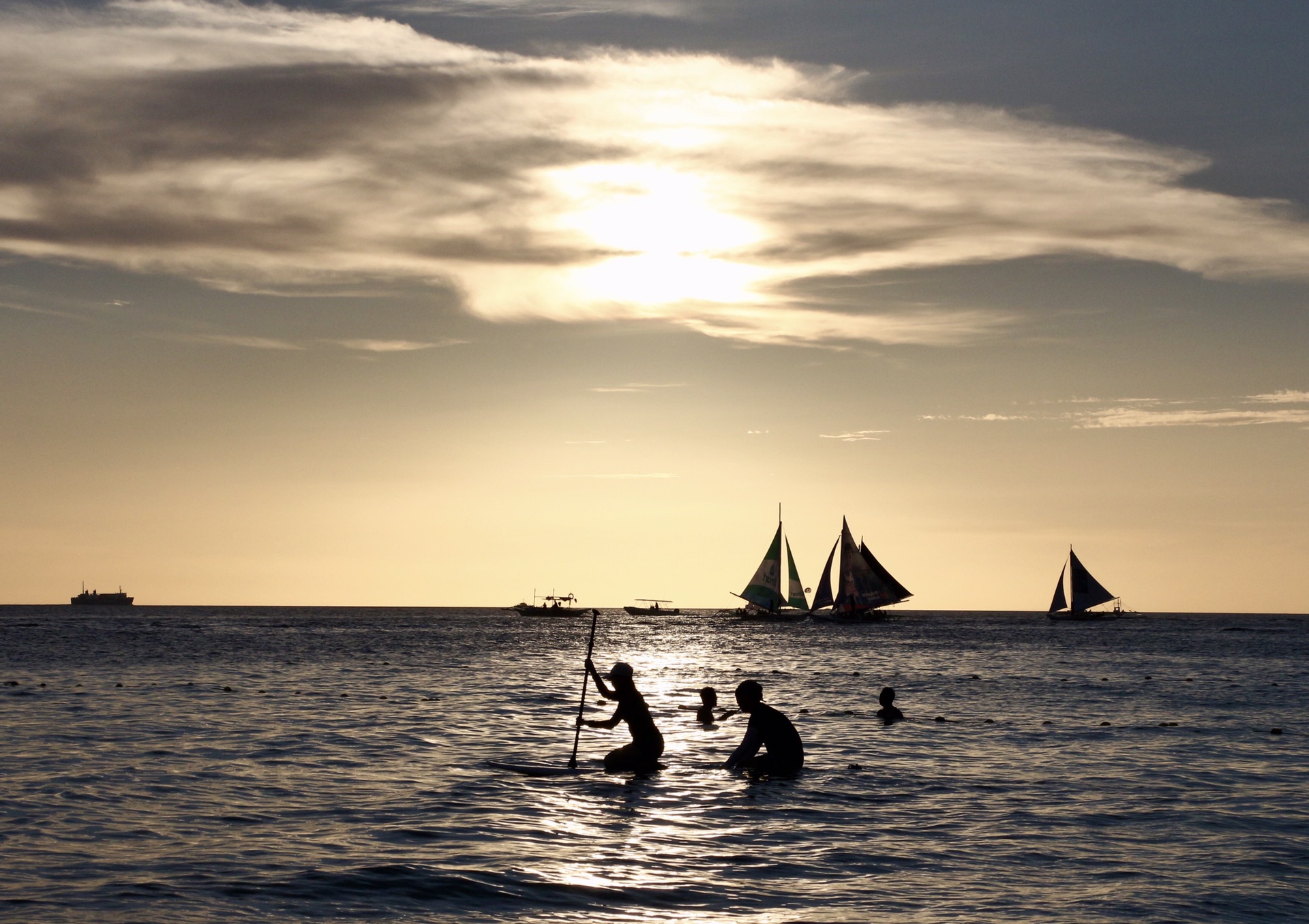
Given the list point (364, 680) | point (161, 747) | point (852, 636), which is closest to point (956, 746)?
point (161, 747)

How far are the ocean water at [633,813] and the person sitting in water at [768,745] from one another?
49 cm

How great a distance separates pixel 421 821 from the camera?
18.2 m

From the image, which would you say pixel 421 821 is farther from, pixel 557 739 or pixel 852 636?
pixel 852 636

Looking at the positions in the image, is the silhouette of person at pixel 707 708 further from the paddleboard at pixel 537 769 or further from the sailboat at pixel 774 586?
the sailboat at pixel 774 586

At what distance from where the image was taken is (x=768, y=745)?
23.4 metres

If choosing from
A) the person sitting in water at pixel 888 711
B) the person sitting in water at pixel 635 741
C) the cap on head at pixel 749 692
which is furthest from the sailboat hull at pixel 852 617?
the cap on head at pixel 749 692

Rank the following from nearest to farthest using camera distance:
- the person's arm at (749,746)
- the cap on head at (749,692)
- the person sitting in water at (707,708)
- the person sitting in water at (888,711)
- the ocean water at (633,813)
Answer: the ocean water at (633,813)
the cap on head at (749,692)
the person's arm at (749,746)
the person sitting in water at (707,708)
the person sitting in water at (888,711)

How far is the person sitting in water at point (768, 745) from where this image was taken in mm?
23161

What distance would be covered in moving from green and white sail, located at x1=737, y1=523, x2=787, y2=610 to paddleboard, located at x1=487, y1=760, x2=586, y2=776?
455 feet

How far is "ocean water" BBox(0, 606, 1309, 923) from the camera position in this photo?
44.6 feet

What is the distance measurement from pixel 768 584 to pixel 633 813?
146 meters

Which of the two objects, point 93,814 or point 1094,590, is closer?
point 93,814

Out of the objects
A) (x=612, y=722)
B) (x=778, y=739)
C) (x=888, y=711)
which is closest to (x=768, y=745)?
(x=778, y=739)

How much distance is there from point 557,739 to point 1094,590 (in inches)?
6876
